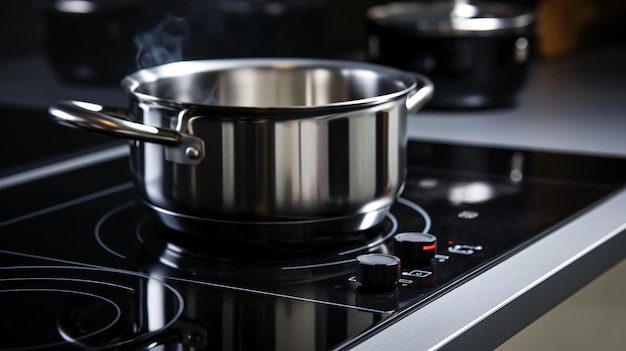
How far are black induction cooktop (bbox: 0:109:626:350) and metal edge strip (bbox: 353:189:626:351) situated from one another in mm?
15

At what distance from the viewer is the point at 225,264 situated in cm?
100

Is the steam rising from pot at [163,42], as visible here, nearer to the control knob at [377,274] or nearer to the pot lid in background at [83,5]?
the pot lid in background at [83,5]

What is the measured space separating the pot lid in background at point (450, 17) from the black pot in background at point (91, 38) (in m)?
0.48

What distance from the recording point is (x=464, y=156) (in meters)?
1.51

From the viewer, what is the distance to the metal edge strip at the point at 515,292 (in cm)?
82

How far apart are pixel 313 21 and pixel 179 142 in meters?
0.97

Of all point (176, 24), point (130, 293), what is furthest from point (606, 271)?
point (176, 24)

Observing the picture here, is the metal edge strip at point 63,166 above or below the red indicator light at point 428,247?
below

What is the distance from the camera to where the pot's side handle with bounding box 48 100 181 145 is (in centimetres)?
93

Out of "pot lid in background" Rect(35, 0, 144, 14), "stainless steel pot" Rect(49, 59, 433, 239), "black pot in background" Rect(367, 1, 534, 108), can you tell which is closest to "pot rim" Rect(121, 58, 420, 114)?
"stainless steel pot" Rect(49, 59, 433, 239)

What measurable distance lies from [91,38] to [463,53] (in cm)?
61

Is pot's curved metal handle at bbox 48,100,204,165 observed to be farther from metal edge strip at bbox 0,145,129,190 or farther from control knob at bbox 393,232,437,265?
metal edge strip at bbox 0,145,129,190

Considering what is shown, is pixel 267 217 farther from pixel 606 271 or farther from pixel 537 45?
pixel 537 45

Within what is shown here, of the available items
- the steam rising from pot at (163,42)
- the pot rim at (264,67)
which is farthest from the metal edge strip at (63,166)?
the pot rim at (264,67)
